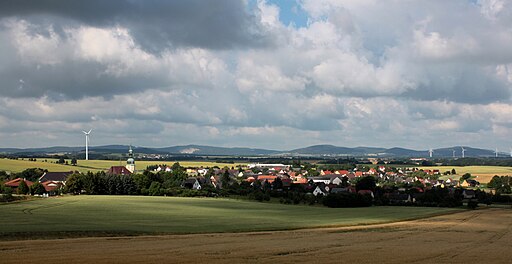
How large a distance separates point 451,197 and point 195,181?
69.9 metres

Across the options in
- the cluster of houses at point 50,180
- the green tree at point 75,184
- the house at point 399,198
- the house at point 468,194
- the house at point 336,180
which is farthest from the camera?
the house at point 336,180

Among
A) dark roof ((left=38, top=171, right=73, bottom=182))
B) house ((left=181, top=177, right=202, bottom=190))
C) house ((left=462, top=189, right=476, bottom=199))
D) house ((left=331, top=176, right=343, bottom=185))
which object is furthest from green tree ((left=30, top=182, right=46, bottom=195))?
house ((left=331, top=176, right=343, bottom=185))

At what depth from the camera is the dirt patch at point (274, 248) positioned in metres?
30.1

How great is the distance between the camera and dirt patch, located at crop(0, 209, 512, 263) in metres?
30.1

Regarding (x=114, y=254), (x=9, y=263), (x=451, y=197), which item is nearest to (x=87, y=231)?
(x=114, y=254)

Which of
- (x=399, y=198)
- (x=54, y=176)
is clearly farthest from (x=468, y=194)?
(x=54, y=176)

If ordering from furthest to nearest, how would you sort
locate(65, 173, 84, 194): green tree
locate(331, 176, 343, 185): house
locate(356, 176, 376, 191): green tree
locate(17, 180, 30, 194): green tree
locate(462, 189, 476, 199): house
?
locate(331, 176, 343, 185): house → locate(356, 176, 376, 191): green tree → locate(17, 180, 30, 194): green tree → locate(65, 173, 84, 194): green tree → locate(462, 189, 476, 199): house

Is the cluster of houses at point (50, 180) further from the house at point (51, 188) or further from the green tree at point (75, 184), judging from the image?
the green tree at point (75, 184)

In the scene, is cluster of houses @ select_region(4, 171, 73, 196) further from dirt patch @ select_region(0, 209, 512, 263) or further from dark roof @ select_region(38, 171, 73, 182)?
dirt patch @ select_region(0, 209, 512, 263)

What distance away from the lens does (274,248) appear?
3534 centimetres

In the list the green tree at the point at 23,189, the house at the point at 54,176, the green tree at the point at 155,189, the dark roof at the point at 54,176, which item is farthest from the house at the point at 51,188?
the green tree at the point at 155,189

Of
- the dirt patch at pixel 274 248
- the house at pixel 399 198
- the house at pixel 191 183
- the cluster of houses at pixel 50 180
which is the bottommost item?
the house at pixel 399 198

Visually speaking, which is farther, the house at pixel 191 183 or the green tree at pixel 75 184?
the house at pixel 191 183

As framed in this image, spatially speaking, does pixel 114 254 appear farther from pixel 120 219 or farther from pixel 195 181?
pixel 195 181
